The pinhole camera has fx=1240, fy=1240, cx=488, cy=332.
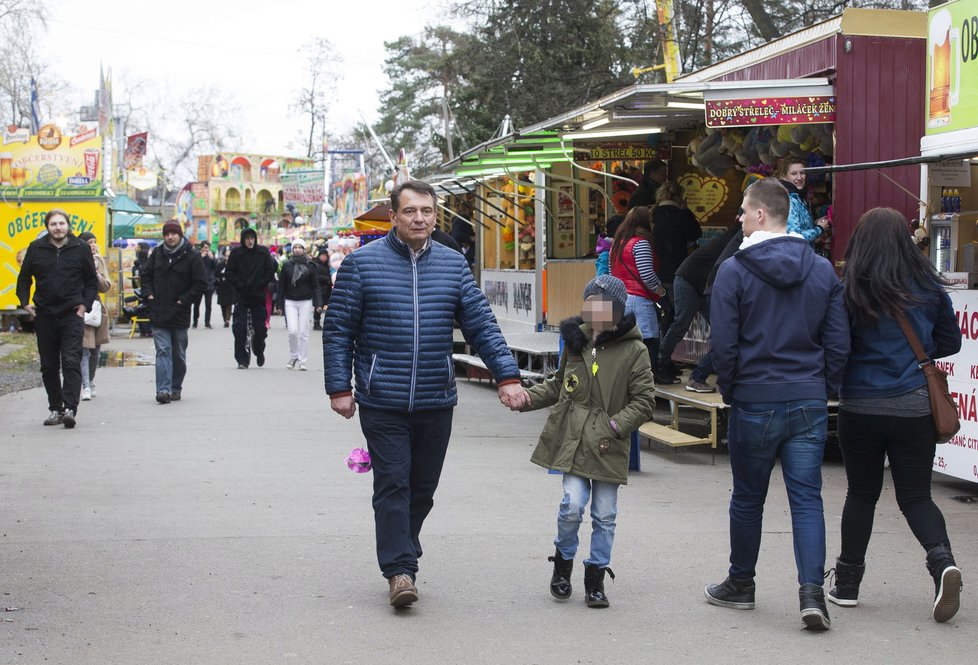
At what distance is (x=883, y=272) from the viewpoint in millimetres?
5355

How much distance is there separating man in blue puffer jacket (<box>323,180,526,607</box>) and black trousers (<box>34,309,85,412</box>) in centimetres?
635

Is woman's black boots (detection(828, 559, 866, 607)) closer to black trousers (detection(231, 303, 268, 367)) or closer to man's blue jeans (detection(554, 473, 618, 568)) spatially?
man's blue jeans (detection(554, 473, 618, 568))

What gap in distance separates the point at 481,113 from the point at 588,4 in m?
4.37

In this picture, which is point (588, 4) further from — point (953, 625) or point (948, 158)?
point (953, 625)

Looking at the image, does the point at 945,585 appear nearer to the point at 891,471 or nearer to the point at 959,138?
the point at 891,471

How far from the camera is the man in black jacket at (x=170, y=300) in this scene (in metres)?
13.5

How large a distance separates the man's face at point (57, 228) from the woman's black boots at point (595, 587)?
742cm

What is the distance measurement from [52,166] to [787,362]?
74.4ft

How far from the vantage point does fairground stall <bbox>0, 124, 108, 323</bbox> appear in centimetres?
2470

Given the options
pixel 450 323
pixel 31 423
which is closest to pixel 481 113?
pixel 31 423

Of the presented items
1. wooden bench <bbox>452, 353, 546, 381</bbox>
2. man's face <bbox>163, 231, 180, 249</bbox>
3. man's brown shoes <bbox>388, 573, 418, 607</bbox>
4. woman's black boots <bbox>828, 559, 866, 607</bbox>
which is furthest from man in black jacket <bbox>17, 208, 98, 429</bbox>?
A: woman's black boots <bbox>828, 559, 866, 607</bbox>

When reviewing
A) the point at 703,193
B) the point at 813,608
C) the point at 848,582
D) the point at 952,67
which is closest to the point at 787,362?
the point at 813,608

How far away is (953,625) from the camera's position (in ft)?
17.5

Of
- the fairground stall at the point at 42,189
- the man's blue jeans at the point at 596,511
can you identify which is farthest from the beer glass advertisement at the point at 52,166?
the man's blue jeans at the point at 596,511
